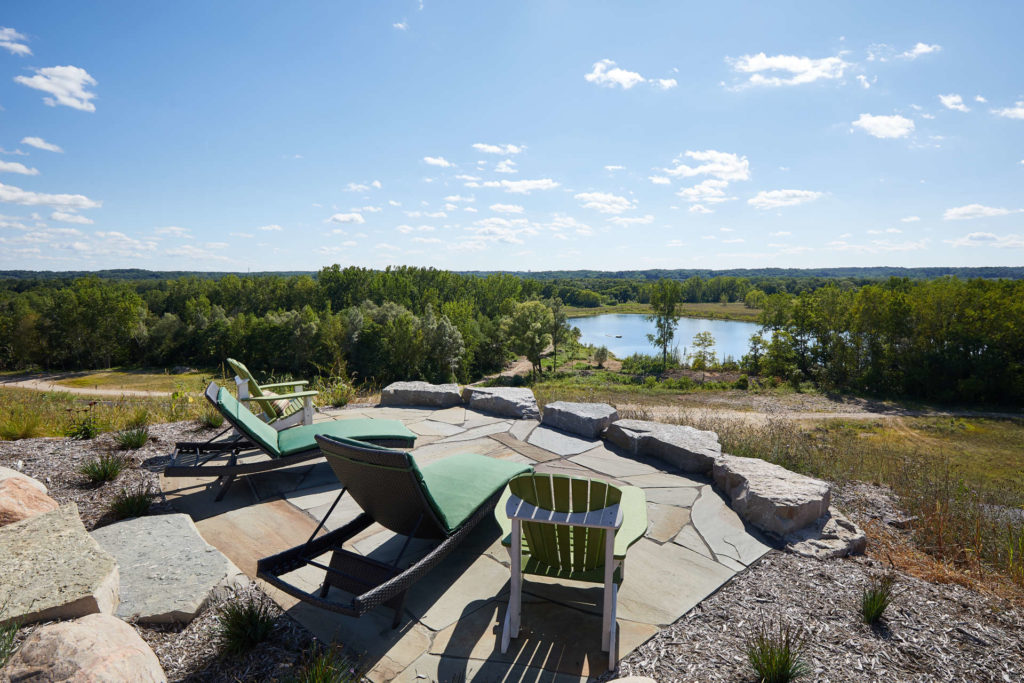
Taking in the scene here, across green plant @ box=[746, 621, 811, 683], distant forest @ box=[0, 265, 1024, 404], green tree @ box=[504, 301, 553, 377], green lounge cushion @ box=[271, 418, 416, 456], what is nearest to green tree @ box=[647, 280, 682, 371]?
distant forest @ box=[0, 265, 1024, 404]

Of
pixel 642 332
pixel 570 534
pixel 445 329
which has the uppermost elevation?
pixel 570 534

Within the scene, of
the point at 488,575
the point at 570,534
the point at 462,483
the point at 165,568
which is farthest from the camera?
the point at 462,483

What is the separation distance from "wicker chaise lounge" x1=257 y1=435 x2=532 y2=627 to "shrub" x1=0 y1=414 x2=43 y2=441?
4.36m

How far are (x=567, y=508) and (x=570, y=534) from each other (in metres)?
0.19

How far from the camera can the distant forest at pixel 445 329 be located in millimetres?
21312

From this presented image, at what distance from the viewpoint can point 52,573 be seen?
7.59ft

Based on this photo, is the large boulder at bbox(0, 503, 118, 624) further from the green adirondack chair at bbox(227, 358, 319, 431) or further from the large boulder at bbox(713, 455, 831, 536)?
the large boulder at bbox(713, 455, 831, 536)

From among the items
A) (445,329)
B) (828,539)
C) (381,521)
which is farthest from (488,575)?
(445,329)

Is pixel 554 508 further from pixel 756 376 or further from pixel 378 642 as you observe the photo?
pixel 756 376

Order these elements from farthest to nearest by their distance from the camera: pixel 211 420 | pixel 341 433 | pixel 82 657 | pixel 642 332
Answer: pixel 642 332 → pixel 211 420 → pixel 341 433 → pixel 82 657

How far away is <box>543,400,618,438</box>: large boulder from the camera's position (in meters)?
5.79

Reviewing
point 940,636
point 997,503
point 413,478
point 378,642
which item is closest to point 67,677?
point 378,642

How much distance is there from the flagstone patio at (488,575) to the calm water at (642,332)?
35.7 meters

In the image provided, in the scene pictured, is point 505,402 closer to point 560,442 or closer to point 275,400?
point 560,442
